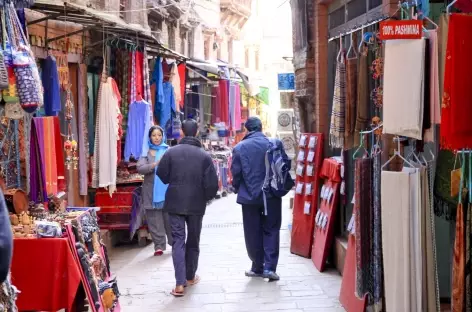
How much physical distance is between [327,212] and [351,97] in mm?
2684

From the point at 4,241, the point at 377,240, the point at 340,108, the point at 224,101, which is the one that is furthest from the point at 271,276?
the point at 224,101

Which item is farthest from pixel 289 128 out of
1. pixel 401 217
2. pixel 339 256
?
pixel 401 217

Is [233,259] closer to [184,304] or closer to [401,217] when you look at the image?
[184,304]

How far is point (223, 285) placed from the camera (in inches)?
341

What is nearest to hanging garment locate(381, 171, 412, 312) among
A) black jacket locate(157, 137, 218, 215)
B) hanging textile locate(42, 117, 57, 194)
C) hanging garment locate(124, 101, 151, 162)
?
black jacket locate(157, 137, 218, 215)

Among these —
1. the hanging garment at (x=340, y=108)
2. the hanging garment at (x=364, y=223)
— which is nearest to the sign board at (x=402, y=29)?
the hanging garment at (x=364, y=223)

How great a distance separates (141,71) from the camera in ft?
36.1

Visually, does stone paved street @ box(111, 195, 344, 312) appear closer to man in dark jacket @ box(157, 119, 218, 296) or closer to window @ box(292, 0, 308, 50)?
man in dark jacket @ box(157, 119, 218, 296)

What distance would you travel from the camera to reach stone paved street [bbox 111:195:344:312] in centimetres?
768

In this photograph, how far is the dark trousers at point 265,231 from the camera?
8812mm

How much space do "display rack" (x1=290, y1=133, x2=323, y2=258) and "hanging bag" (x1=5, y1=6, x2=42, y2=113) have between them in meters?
5.39

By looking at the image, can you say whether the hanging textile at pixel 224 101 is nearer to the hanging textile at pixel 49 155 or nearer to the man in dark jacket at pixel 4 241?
the hanging textile at pixel 49 155

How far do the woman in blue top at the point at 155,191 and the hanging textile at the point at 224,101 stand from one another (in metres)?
8.86

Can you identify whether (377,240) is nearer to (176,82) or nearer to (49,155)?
(49,155)
